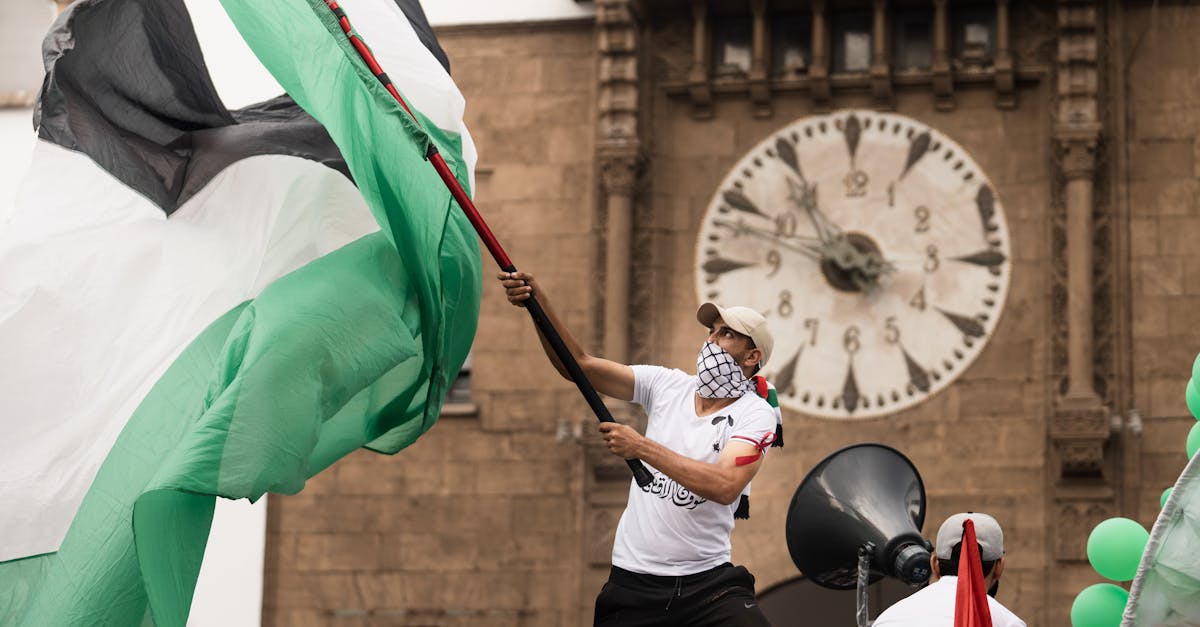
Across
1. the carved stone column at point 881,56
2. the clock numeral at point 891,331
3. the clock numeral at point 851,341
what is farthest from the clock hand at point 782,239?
the carved stone column at point 881,56

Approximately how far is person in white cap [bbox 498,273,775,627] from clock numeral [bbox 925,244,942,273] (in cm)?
821

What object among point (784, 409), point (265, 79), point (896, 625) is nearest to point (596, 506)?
point (784, 409)

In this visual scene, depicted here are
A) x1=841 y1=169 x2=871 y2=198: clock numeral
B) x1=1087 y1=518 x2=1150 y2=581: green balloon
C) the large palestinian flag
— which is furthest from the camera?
x1=841 y1=169 x2=871 y2=198: clock numeral

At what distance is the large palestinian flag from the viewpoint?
271 inches

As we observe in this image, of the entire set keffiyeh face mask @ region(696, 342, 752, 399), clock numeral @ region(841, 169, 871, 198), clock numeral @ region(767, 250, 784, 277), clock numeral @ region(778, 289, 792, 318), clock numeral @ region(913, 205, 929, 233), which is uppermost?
clock numeral @ region(841, 169, 871, 198)

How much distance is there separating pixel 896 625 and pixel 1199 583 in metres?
0.93

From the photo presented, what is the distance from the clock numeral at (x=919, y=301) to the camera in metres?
14.8

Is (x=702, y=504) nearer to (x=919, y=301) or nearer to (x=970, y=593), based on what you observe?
(x=970, y=593)

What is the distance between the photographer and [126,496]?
7.08 meters

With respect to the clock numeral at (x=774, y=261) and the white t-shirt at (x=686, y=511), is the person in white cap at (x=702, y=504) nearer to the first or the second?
the white t-shirt at (x=686, y=511)

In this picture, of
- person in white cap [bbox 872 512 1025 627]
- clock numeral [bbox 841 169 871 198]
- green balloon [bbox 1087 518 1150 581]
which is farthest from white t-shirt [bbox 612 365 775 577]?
clock numeral [bbox 841 169 871 198]

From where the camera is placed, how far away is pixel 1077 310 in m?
14.2

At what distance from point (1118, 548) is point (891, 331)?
21.5 feet

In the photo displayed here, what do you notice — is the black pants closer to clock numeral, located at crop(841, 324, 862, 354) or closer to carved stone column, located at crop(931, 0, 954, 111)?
clock numeral, located at crop(841, 324, 862, 354)
